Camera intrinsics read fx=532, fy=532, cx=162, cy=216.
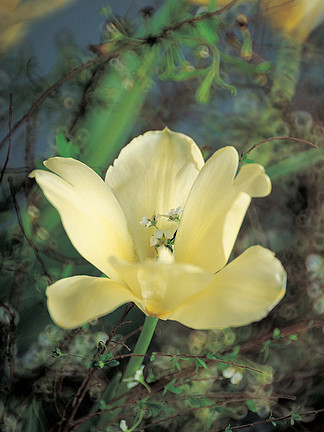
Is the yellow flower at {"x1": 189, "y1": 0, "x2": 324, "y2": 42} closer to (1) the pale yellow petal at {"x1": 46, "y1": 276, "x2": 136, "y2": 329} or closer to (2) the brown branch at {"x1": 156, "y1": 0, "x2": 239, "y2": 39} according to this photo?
(2) the brown branch at {"x1": 156, "y1": 0, "x2": 239, "y2": 39}

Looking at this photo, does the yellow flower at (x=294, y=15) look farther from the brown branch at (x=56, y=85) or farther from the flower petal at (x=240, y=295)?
the flower petal at (x=240, y=295)

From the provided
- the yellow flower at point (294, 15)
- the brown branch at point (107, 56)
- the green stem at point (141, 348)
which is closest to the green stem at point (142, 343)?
the green stem at point (141, 348)

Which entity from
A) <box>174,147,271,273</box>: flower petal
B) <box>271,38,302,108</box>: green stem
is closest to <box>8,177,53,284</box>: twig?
<box>174,147,271,273</box>: flower petal

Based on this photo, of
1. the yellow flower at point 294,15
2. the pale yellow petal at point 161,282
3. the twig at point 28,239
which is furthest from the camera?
the yellow flower at point 294,15

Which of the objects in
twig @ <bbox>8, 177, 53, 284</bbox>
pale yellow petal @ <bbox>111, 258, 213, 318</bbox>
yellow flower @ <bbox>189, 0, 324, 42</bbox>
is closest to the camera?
pale yellow petal @ <bbox>111, 258, 213, 318</bbox>

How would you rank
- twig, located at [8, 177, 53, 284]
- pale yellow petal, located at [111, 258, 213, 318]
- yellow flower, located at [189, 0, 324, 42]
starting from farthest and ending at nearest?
yellow flower, located at [189, 0, 324, 42] < twig, located at [8, 177, 53, 284] < pale yellow petal, located at [111, 258, 213, 318]

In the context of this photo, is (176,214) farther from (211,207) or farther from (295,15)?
(295,15)
